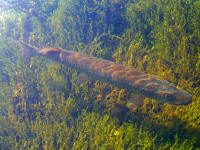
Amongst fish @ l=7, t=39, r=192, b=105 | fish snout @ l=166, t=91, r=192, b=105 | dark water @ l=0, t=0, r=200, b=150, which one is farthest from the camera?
dark water @ l=0, t=0, r=200, b=150

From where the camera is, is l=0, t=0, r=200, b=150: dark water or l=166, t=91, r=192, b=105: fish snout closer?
l=166, t=91, r=192, b=105: fish snout

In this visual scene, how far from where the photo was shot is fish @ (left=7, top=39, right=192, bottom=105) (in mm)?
3572

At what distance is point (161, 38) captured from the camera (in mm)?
5336

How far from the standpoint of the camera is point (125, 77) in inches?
166

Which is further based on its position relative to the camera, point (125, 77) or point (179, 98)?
point (125, 77)

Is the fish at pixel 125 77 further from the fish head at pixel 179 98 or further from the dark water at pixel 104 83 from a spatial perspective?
the dark water at pixel 104 83

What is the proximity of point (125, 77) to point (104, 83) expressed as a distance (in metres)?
1.10

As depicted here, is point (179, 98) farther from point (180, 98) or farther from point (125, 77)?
point (125, 77)

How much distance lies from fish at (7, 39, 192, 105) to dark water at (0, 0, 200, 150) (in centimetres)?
34

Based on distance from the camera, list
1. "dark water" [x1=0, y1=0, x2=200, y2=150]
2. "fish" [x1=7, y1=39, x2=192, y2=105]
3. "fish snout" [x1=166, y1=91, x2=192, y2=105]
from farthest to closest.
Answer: "dark water" [x1=0, y1=0, x2=200, y2=150] < "fish" [x1=7, y1=39, x2=192, y2=105] < "fish snout" [x1=166, y1=91, x2=192, y2=105]

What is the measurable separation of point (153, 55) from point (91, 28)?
118 inches

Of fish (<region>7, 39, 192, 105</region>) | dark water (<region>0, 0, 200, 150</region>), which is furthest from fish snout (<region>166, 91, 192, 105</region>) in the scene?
dark water (<region>0, 0, 200, 150</region>)

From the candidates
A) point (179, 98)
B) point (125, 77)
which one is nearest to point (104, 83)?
point (125, 77)

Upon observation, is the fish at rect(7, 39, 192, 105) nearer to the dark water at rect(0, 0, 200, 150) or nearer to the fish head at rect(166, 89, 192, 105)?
the fish head at rect(166, 89, 192, 105)
